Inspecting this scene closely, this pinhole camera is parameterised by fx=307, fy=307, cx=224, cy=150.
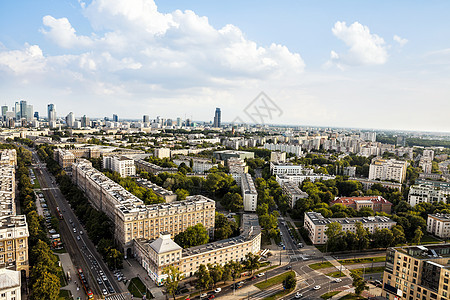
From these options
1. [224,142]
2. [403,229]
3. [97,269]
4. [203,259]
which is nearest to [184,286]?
[203,259]

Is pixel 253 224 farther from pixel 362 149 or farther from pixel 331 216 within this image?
pixel 362 149

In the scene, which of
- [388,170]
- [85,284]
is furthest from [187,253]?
[388,170]

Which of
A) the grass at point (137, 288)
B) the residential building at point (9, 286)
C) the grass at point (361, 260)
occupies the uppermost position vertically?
the residential building at point (9, 286)

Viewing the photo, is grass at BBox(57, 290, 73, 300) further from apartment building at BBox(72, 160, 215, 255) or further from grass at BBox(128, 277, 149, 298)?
apartment building at BBox(72, 160, 215, 255)

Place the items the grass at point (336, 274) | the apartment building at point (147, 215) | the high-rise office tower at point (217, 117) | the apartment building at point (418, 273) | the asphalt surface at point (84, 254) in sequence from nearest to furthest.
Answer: the apartment building at point (418, 273), the asphalt surface at point (84, 254), the grass at point (336, 274), the apartment building at point (147, 215), the high-rise office tower at point (217, 117)

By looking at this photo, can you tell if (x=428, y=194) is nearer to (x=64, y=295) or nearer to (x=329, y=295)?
(x=329, y=295)

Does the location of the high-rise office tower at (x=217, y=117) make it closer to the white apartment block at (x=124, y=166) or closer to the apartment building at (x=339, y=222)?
the white apartment block at (x=124, y=166)

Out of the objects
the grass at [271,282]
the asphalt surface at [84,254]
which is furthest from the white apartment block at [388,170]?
the asphalt surface at [84,254]
